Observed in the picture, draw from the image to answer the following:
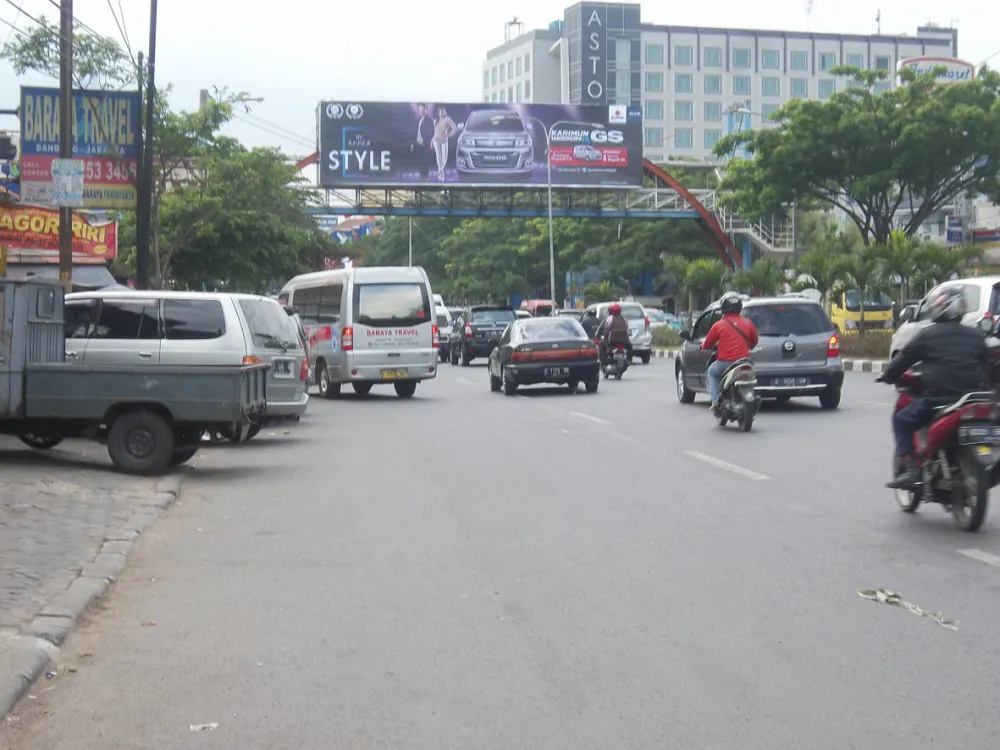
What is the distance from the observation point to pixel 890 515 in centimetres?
997

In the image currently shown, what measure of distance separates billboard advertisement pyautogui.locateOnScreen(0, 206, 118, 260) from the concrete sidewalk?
499 inches

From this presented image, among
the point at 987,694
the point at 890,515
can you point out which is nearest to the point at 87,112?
the point at 890,515

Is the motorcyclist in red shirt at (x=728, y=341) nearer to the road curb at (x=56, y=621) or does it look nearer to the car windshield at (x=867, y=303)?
the road curb at (x=56, y=621)

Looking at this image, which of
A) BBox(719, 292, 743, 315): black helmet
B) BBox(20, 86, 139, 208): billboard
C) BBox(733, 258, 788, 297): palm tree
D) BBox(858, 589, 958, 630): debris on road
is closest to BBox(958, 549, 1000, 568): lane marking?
BBox(858, 589, 958, 630): debris on road

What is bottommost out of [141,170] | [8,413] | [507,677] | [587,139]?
[507,677]

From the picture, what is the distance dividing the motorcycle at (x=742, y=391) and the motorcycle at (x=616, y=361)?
12.3 metres

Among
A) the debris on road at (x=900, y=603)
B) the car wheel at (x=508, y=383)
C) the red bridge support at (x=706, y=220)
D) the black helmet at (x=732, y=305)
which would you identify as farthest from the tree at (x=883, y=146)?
the debris on road at (x=900, y=603)

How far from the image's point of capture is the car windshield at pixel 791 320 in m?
19.8

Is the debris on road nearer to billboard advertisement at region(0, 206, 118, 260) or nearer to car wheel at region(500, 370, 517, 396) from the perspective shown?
car wheel at region(500, 370, 517, 396)

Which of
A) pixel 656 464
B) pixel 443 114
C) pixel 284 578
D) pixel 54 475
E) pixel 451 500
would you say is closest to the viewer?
pixel 284 578

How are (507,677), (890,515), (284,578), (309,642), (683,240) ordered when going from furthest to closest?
(683,240) < (890,515) < (284,578) < (309,642) < (507,677)

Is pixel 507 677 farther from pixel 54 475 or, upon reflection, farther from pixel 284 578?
pixel 54 475

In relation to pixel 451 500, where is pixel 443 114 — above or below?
above

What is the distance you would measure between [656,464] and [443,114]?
46.1m
